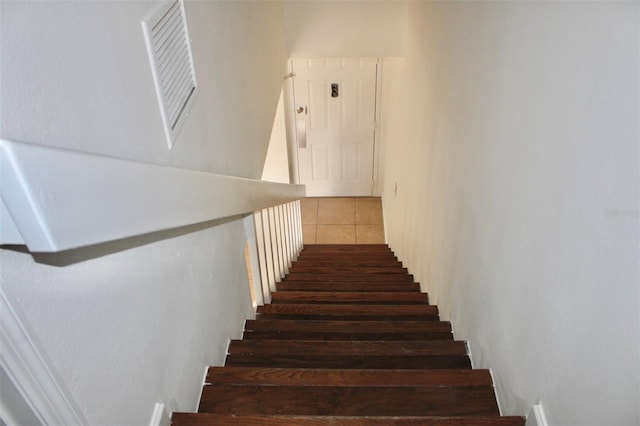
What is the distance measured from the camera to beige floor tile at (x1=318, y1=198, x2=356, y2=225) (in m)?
5.75

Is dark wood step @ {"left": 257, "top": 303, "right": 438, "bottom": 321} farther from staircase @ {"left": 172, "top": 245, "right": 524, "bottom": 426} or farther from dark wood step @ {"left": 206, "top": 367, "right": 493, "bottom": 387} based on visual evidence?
dark wood step @ {"left": 206, "top": 367, "right": 493, "bottom": 387}

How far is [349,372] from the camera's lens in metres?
1.49

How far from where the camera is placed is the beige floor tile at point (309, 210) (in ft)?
19.1

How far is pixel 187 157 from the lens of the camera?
4.66 ft

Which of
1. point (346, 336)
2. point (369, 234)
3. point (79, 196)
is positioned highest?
point (79, 196)

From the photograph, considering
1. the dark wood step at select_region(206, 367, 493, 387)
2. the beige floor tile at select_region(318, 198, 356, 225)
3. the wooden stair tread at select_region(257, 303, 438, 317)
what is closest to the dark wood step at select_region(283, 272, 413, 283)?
the wooden stair tread at select_region(257, 303, 438, 317)

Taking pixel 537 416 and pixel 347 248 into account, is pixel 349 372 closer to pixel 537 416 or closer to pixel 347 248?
pixel 537 416

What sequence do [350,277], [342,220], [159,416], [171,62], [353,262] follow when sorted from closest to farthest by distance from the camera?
[159,416]
[171,62]
[350,277]
[353,262]
[342,220]

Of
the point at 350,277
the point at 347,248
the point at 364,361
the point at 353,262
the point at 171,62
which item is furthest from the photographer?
the point at 347,248

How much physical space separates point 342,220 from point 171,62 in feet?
14.9

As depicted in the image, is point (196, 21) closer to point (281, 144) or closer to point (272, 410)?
point (272, 410)

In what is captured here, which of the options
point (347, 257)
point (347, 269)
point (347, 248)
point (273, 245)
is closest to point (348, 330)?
point (273, 245)

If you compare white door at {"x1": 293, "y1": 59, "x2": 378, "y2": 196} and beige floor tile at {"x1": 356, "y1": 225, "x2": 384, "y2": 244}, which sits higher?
white door at {"x1": 293, "y1": 59, "x2": 378, "y2": 196}

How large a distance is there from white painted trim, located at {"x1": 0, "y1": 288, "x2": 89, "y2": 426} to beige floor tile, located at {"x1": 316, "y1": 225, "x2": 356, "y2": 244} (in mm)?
4698
